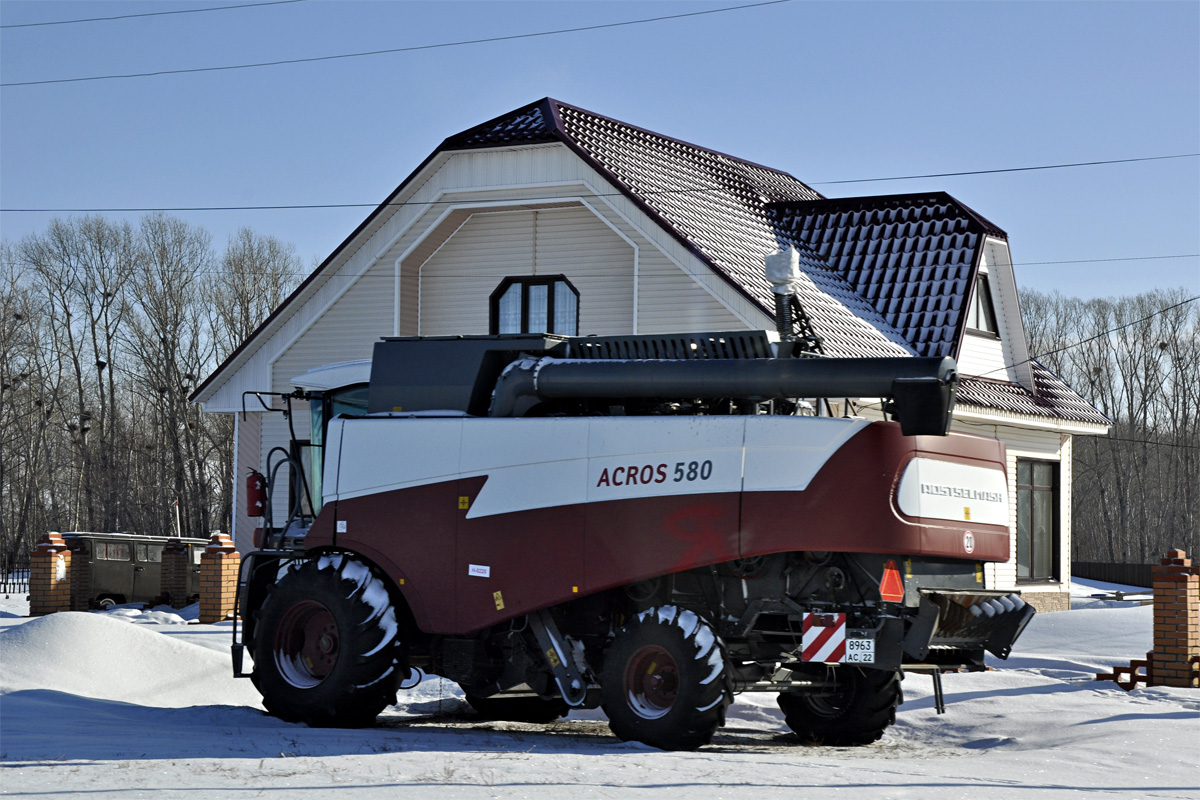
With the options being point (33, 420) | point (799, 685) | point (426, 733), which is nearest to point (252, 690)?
point (426, 733)

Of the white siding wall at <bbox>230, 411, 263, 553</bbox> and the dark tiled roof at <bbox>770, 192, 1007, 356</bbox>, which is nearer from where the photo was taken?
the dark tiled roof at <bbox>770, 192, 1007, 356</bbox>

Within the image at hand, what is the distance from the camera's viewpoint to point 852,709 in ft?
35.9

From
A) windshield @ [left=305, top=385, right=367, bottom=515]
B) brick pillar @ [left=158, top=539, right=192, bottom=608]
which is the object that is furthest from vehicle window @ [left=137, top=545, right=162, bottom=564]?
windshield @ [left=305, top=385, right=367, bottom=515]

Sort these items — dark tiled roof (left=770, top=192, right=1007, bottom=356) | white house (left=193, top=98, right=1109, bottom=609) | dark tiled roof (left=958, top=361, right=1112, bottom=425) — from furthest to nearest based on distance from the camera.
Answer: dark tiled roof (left=770, top=192, right=1007, bottom=356)
dark tiled roof (left=958, top=361, right=1112, bottom=425)
white house (left=193, top=98, right=1109, bottom=609)

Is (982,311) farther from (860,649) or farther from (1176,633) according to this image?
(860,649)

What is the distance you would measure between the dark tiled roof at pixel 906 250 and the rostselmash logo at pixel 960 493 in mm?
10982

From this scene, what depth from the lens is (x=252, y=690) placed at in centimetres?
1350

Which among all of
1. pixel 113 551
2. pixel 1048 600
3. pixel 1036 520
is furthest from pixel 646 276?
pixel 113 551

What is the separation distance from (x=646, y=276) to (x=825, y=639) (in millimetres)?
11735

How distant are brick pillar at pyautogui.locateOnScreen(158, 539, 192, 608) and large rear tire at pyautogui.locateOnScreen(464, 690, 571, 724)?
17747mm

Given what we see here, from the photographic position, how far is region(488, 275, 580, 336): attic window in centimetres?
2208

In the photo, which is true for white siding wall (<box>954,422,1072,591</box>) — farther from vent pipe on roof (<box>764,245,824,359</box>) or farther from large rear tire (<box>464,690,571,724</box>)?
vent pipe on roof (<box>764,245,824,359</box>)

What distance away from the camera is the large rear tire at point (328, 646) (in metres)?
10.9

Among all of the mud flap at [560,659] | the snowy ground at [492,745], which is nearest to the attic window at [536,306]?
the snowy ground at [492,745]
